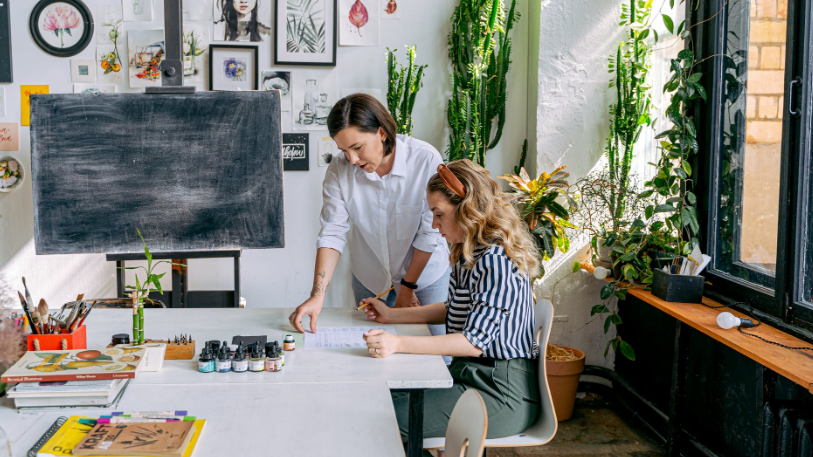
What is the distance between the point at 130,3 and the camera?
366 centimetres

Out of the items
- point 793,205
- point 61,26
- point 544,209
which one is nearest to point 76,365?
point 544,209

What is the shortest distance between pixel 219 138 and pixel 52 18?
2133 mm

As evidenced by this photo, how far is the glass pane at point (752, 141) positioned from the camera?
96.6 inches

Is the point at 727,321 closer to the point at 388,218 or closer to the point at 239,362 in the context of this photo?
the point at 388,218

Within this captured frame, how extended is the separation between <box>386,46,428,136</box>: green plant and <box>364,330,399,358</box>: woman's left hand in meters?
1.94

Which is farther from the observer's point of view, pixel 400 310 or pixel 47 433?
pixel 400 310

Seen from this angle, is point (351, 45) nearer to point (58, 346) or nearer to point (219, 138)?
point (219, 138)

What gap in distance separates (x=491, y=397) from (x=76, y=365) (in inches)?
42.9

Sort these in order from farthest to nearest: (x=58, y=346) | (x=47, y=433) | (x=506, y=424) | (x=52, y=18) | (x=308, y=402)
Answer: (x=52, y=18)
(x=506, y=424)
(x=58, y=346)
(x=308, y=402)
(x=47, y=433)

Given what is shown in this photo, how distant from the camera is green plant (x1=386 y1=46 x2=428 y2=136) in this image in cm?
357

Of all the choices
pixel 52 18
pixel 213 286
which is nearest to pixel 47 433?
pixel 213 286

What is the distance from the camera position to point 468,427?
1330 millimetres

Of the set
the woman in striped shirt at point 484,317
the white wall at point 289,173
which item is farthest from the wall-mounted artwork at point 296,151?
the woman in striped shirt at point 484,317

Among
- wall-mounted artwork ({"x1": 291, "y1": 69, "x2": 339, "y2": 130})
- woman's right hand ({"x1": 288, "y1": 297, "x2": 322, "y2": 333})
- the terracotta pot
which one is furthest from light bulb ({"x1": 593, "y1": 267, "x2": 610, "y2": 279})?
wall-mounted artwork ({"x1": 291, "y1": 69, "x2": 339, "y2": 130})
